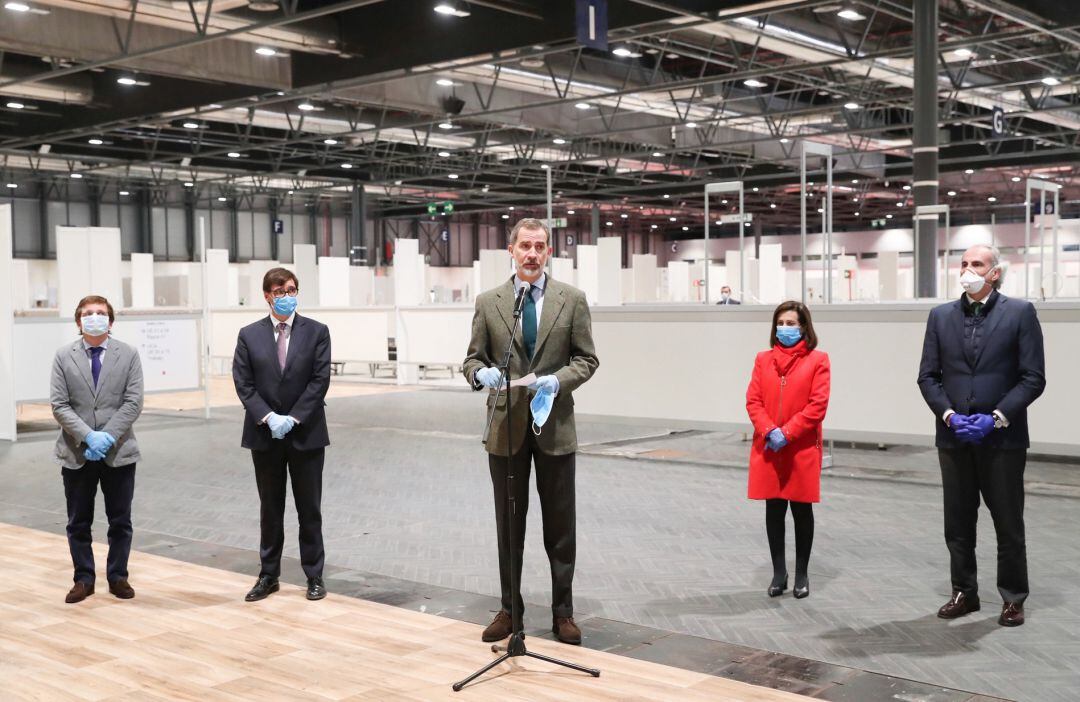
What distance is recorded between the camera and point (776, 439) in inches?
202

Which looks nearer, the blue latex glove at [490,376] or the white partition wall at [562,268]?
the blue latex glove at [490,376]

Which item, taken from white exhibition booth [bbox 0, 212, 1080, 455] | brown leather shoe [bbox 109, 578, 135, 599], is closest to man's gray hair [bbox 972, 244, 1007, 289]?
white exhibition booth [bbox 0, 212, 1080, 455]

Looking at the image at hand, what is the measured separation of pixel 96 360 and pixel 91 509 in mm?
780

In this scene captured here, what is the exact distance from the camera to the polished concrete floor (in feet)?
14.5

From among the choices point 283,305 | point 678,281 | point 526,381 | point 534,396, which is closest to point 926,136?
point 283,305

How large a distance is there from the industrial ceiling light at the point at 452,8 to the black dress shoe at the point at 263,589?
31.5 feet

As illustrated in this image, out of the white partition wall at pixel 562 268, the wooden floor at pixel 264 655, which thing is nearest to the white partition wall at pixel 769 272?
the white partition wall at pixel 562 268

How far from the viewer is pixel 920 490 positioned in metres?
8.66

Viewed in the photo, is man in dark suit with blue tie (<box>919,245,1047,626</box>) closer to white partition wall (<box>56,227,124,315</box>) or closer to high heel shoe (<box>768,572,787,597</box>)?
high heel shoe (<box>768,572,787,597</box>)

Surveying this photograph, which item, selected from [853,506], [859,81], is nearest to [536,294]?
[853,506]

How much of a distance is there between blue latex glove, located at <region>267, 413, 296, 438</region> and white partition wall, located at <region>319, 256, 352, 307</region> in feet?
57.6

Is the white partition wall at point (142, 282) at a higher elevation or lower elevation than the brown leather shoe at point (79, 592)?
higher

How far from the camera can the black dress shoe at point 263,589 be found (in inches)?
214

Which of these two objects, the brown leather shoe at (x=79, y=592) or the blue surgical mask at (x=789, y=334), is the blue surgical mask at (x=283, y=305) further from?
the blue surgical mask at (x=789, y=334)
